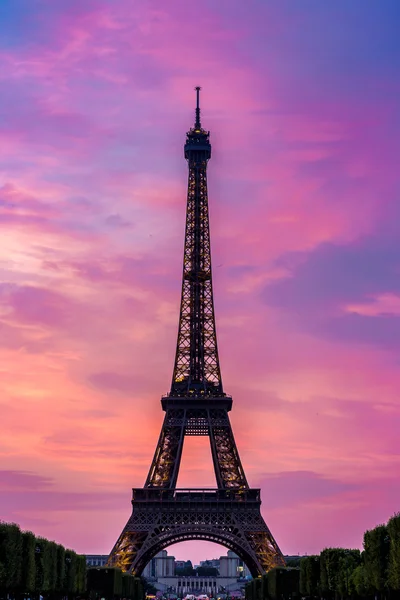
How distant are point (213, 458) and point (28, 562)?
51.1 meters

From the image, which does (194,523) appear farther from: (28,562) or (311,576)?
(28,562)

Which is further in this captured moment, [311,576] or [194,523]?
[194,523]

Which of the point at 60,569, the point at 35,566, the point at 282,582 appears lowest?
the point at 35,566

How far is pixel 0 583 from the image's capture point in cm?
7575

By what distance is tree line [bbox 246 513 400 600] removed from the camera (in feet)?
263

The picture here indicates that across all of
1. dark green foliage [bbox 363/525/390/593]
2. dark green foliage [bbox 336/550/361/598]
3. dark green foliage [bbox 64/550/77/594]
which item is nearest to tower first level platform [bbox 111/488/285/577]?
dark green foliage [bbox 64/550/77/594]

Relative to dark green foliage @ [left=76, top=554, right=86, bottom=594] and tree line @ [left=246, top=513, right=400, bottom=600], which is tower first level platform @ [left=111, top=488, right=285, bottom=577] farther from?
dark green foliage @ [left=76, top=554, right=86, bottom=594]

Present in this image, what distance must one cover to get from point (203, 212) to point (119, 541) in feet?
150

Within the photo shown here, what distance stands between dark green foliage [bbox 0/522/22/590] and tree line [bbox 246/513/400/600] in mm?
28375

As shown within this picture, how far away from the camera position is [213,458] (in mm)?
132125

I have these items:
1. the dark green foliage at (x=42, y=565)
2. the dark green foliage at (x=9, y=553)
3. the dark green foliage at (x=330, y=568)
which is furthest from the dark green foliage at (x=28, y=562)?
the dark green foliage at (x=330, y=568)

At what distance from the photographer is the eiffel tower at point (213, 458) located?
127 meters

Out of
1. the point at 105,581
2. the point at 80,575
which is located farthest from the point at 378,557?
the point at 105,581

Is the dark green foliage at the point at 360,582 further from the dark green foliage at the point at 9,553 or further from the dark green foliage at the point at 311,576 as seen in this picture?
the dark green foliage at the point at 9,553
